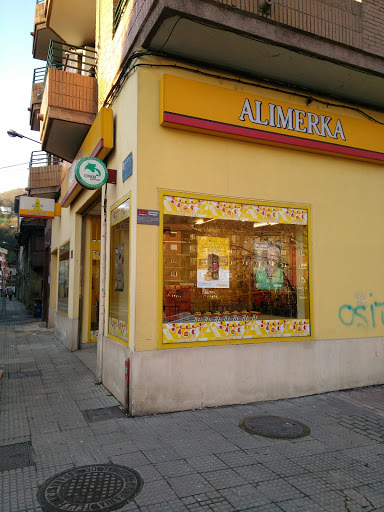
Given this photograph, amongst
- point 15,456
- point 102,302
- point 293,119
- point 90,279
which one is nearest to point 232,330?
point 102,302

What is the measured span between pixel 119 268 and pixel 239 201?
7.42 ft

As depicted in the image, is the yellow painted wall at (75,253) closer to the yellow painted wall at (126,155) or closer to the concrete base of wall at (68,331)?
the concrete base of wall at (68,331)

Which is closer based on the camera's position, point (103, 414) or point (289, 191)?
point (103, 414)

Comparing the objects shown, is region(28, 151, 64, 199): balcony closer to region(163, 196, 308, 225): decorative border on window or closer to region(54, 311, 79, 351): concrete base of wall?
region(54, 311, 79, 351): concrete base of wall

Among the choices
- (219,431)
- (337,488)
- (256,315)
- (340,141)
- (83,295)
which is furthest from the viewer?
(83,295)

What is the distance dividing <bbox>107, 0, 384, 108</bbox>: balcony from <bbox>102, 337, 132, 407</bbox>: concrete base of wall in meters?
4.54

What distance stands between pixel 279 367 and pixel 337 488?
9.08 feet

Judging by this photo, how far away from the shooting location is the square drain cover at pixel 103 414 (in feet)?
17.0

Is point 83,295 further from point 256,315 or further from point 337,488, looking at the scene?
point 337,488

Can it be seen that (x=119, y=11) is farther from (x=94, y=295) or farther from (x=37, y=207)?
(x=37, y=207)

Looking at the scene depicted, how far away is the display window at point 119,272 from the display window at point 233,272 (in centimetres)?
70

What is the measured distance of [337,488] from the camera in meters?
3.44

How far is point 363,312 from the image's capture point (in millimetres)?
7066

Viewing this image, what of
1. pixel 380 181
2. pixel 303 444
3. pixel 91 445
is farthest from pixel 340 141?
pixel 91 445
